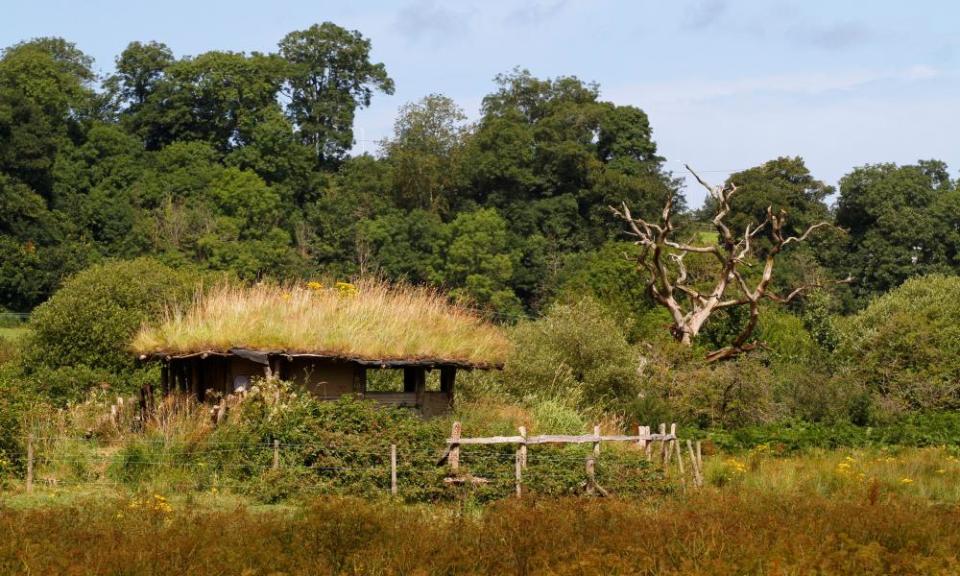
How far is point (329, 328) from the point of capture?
81.9 ft

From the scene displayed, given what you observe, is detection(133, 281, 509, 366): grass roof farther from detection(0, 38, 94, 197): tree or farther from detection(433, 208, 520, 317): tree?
detection(0, 38, 94, 197): tree

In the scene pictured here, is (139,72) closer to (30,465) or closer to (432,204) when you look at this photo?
(432,204)

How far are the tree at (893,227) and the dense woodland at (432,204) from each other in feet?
0.50

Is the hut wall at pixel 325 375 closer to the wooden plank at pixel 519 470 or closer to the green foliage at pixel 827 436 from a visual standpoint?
the wooden plank at pixel 519 470

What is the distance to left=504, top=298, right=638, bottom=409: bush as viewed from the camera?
1335 inches

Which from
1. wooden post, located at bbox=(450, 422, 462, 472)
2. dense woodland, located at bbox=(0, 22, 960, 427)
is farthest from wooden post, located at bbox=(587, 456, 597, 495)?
dense woodland, located at bbox=(0, 22, 960, 427)

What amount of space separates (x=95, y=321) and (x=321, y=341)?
1131 centimetres

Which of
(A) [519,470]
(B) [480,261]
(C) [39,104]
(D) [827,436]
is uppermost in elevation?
(C) [39,104]

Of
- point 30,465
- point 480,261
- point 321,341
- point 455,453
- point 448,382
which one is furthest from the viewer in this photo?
point 480,261

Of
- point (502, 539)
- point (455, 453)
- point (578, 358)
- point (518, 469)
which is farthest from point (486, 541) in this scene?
point (578, 358)

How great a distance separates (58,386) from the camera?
3309 centimetres

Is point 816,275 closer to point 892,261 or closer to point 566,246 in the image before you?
point 892,261

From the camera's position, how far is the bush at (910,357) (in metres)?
44.5

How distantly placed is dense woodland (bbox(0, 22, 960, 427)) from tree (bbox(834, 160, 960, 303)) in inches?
6.0
